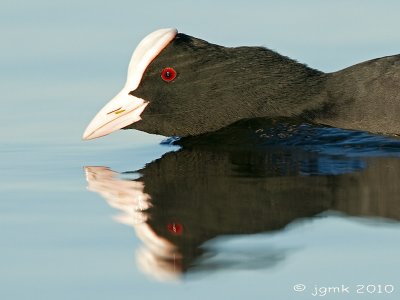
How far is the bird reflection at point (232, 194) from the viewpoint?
548cm

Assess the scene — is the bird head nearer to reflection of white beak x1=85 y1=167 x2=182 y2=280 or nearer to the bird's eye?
the bird's eye

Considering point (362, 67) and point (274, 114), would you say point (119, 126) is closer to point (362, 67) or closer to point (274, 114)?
point (274, 114)

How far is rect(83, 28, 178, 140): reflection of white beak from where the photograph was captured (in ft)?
26.8

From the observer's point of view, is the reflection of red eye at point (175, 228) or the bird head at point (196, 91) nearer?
the reflection of red eye at point (175, 228)

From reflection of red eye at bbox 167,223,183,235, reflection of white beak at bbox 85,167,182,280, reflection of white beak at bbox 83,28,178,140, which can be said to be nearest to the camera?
reflection of white beak at bbox 85,167,182,280

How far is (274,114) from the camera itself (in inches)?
328

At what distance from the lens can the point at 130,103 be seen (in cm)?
829

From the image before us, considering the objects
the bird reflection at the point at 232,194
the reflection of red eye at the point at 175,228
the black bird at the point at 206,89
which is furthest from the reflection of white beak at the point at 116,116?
the reflection of red eye at the point at 175,228

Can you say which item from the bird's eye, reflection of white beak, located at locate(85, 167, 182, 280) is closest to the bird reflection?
reflection of white beak, located at locate(85, 167, 182, 280)

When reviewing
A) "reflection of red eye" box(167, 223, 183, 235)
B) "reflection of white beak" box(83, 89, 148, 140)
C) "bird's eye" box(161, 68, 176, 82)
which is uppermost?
"bird's eye" box(161, 68, 176, 82)

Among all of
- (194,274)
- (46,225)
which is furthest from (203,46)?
(194,274)

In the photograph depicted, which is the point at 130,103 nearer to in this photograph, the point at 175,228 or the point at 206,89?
the point at 206,89

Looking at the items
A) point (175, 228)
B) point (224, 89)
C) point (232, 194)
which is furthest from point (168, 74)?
point (175, 228)

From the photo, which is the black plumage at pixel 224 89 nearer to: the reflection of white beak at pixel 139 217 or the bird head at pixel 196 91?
the bird head at pixel 196 91
